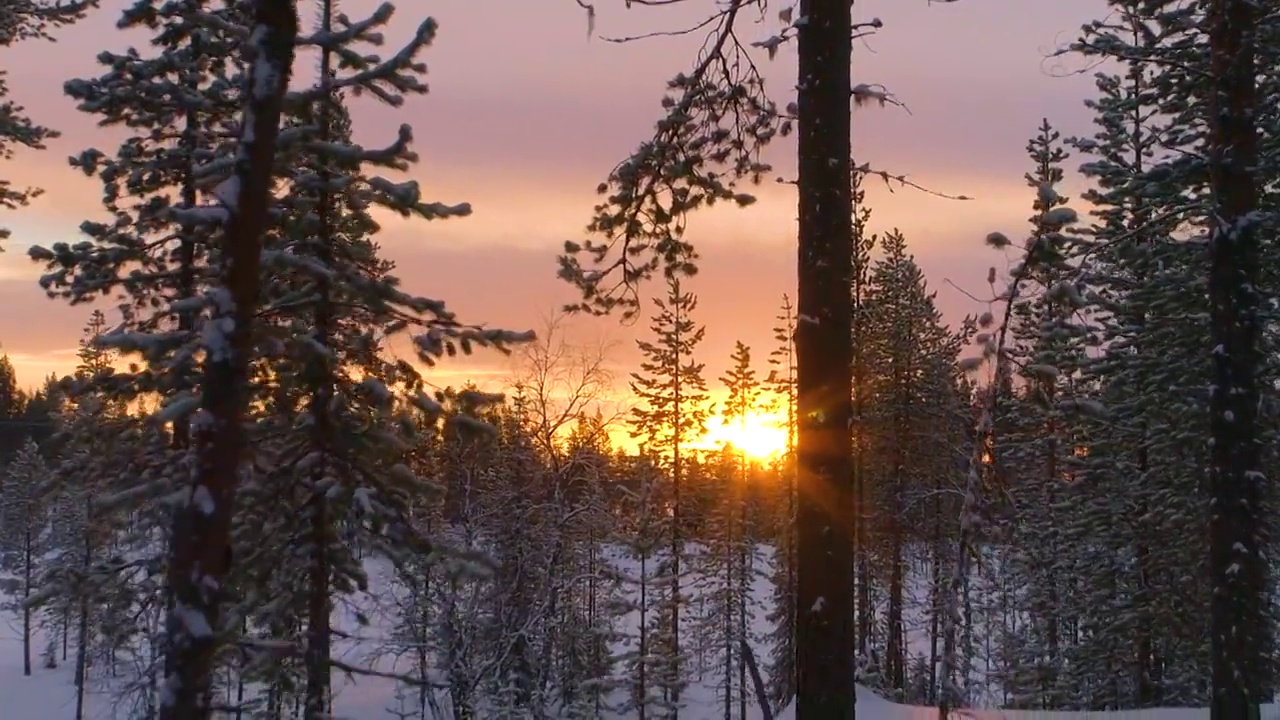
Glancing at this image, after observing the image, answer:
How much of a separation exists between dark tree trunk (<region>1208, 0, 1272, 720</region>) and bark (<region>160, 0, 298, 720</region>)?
9604mm

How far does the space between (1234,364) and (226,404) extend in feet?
34.4

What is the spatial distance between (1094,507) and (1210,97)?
49.4ft

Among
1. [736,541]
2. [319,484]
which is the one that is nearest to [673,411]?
[736,541]

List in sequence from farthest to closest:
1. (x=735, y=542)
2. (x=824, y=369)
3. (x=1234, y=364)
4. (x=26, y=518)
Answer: (x=26, y=518) < (x=735, y=542) < (x=1234, y=364) < (x=824, y=369)

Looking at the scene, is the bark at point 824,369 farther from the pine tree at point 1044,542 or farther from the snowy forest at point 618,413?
the pine tree at point 1044,542

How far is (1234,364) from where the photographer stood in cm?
1088

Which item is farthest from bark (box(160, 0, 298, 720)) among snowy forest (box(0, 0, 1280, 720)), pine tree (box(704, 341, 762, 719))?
pine tree (box(704, 341, 762, 719))

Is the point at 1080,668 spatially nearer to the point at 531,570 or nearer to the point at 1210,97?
the point at 531,570

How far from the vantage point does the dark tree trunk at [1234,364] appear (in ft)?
34.4

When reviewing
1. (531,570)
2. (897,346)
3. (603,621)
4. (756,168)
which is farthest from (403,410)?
(603,621)

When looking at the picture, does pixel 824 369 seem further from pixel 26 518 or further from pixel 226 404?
pixel 26 518

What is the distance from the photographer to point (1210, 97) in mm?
10797

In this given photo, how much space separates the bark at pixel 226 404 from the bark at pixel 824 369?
2.73m

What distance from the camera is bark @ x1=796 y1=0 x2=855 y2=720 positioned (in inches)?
201
